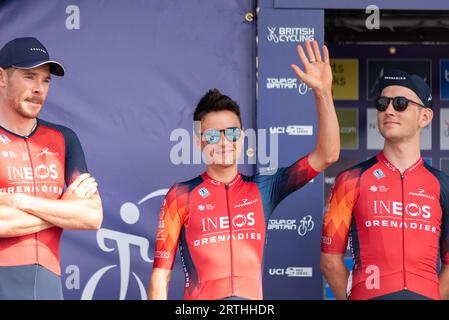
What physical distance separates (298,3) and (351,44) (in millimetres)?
1562

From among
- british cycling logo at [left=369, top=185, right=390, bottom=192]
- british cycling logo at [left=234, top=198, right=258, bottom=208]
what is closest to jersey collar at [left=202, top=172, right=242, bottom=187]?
british cycling logo at [left=234, top=198, right=258, bottom=208]

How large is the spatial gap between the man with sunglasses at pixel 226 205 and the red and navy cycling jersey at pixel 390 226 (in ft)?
1.18

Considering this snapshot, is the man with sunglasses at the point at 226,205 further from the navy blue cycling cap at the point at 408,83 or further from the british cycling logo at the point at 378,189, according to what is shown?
the navy blue cycling cap at the point at 408,83

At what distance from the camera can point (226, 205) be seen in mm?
5273

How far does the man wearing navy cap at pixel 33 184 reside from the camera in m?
5.06

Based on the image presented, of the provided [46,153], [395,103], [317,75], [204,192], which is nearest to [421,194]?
[395,103]

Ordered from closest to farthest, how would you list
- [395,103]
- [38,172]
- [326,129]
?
[326,129], [38,172], [395,103]

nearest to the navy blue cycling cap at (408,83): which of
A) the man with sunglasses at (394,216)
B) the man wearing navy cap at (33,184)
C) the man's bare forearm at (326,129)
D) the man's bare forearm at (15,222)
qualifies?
the man with sunglasses at (394,216)

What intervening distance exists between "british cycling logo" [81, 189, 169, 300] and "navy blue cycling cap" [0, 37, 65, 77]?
1368mm

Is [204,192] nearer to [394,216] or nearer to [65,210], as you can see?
[65,210]

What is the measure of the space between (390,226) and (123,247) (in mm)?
1876

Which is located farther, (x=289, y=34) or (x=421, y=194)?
(x=289, y=34)

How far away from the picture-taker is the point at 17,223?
5004 mm
